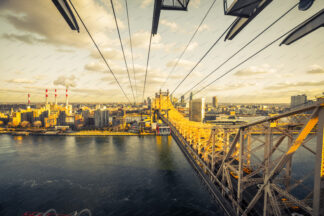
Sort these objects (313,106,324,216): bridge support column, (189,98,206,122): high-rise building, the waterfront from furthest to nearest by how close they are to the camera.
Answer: (189,98,206,122): high-rise building
the waterfront
(313,106,324,216): bridge support column

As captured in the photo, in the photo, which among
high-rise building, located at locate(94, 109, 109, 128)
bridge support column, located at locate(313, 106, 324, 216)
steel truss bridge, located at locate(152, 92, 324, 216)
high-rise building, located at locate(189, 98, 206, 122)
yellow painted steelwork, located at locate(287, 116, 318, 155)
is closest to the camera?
bridge support column, located at locate(313, 106, 324, 216)

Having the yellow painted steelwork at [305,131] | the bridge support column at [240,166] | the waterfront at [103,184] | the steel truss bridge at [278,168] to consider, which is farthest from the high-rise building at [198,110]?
the yellow painted steelwork at [305,131]

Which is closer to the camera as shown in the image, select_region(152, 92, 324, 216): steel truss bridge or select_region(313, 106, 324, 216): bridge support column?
select_region(313, 106, 324, 216): bridge support column

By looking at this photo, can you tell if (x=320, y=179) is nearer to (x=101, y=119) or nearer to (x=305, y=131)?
(x=305, y=131)

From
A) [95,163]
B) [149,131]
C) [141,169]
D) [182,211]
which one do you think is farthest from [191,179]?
[149,131]

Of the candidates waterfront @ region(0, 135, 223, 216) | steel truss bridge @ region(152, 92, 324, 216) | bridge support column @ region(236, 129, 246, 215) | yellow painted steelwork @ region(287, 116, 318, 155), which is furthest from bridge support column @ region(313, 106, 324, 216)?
waterfront @ region(0, 135, 223, 216)

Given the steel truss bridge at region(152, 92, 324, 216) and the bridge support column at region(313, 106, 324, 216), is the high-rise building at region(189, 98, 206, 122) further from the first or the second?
the bridge support column at region(313, 106, 324, 216)

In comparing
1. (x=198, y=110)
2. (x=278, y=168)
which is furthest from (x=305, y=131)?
(x=198, y=110)

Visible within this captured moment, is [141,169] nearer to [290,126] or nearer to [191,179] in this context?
[191,179]
